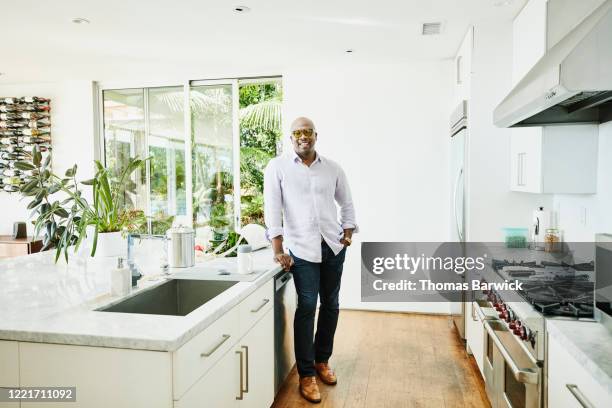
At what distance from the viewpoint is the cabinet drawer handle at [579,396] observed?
1.14m

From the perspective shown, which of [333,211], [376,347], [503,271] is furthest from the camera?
[376,347]

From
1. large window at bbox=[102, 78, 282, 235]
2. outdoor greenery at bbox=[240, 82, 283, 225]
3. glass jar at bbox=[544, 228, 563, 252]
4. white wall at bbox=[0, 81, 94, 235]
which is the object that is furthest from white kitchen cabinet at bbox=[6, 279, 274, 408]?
white wall at bbox=[0, 81, 94, 235]

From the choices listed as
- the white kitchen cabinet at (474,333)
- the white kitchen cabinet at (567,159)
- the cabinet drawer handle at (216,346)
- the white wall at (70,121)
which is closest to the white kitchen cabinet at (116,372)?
the cabinet drawer handle at (216,346)

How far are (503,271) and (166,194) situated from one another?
12.3ft

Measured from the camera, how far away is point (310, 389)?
246 cm

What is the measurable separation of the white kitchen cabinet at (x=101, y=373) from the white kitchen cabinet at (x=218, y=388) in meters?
0.09

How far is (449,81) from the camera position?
406 cm

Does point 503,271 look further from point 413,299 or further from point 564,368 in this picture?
point 413,299

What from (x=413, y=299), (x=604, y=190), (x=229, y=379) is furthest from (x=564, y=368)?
(x=413, y=299)

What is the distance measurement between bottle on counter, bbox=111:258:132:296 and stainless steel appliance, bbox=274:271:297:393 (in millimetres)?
815

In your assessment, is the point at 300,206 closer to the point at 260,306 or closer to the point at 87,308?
the point at 260,306

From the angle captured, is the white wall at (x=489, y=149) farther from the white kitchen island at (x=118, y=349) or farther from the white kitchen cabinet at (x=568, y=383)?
the white kitchen island at (x=118, y=349)

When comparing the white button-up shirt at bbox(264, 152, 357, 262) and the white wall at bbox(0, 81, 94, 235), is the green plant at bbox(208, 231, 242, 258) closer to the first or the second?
the white button-up shirt at bbox(264, 152, 357, 262)

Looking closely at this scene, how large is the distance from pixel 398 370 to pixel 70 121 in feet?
14.3
